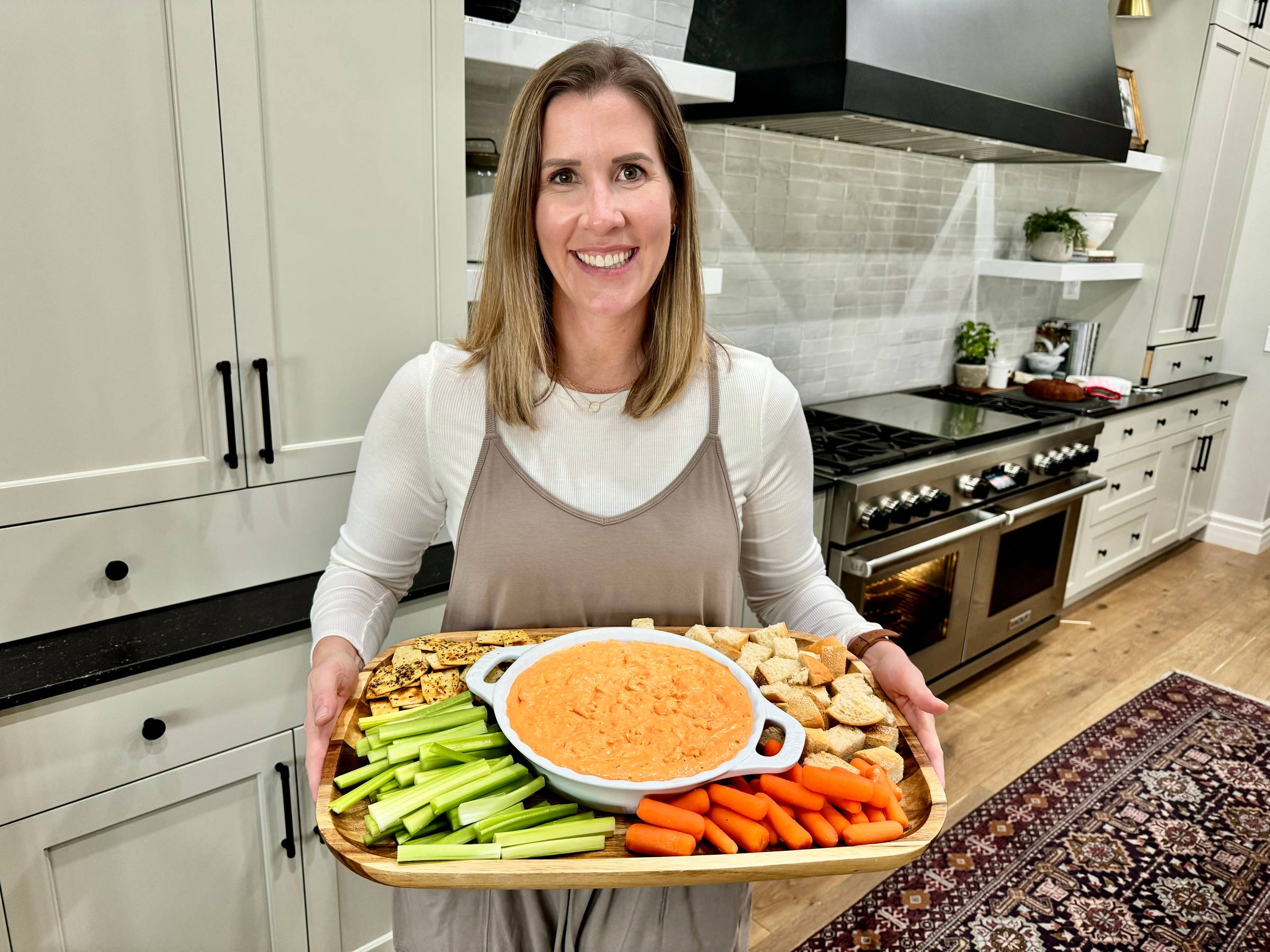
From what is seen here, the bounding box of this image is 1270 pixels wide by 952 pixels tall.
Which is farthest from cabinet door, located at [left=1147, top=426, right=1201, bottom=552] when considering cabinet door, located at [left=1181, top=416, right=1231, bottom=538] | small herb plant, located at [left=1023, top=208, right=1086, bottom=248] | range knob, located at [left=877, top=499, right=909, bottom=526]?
range knob, located at [left=877, top=499, right=909, bottom=526]

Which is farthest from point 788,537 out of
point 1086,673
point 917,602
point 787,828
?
point 1086,673

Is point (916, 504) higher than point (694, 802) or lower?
lower

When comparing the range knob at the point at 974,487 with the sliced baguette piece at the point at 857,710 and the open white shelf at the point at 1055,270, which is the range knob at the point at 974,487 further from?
the sliced baguette piece at the point at 857,710

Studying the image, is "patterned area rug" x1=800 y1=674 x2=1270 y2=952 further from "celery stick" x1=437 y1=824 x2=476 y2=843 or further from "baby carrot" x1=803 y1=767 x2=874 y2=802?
"celery stick" x1=437 y1=824 x2=476 y2=843

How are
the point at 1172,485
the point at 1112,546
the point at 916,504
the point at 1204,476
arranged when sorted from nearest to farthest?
the point at 916,504 → the point at 1112,546 → the point at 1172,485 → the point at 1204,476

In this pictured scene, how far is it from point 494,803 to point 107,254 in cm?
112

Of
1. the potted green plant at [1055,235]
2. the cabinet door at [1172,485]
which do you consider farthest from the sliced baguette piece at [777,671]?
the cabinet door at [1172,485]

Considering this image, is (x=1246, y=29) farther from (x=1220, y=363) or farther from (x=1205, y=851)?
(x=1205, y=851)

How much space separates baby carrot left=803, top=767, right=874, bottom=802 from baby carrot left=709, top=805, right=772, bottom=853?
8 cm

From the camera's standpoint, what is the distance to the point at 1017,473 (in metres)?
3.19

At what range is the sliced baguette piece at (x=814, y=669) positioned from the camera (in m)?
1.19

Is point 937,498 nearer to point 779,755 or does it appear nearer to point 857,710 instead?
point 857,710

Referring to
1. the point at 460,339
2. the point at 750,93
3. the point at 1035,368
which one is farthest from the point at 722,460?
the point at 1035,368

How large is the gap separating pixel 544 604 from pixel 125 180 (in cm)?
98
